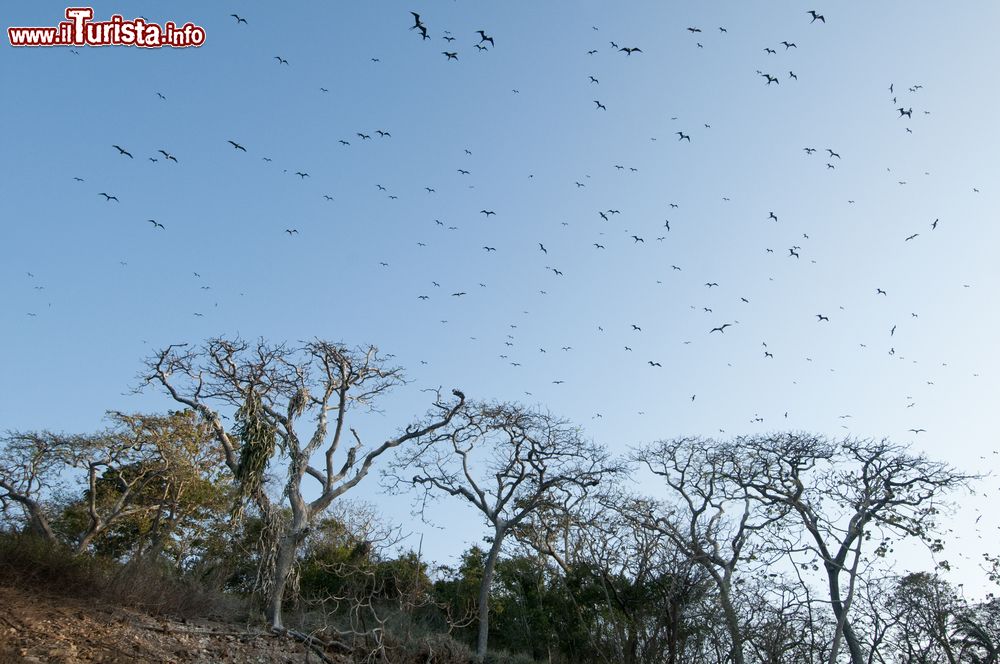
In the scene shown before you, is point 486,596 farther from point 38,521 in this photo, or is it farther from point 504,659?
point 38,521

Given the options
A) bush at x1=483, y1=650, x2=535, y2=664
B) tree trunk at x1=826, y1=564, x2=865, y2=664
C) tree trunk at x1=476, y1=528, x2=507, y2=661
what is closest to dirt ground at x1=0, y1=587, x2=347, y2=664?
bush at x1=483, y1=650, x2=535, y2=664

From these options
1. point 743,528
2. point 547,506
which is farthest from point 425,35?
point 743,528

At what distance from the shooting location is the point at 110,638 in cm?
1038

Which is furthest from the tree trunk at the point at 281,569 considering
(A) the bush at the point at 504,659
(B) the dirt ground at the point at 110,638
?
(A) the bush at the point at 504,659

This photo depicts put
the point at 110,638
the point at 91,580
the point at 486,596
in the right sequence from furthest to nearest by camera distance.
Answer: the point at 486,596 < the point at 91,580 < the point at 110,638

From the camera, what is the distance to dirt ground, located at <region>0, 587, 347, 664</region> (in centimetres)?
948

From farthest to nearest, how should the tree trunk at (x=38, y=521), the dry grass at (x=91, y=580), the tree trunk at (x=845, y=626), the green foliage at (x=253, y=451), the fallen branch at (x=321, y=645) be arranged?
1. the tree trunk at (x=38, y=521)
2. the tree trunk at (x=845, y=626)
3. the green foliage at (x=253, y=451)
4. the fallen branch at (x=321, y=645)
5. the dry grass at (x=91, y=580)

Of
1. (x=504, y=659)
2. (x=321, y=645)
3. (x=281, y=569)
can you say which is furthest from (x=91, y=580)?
(x=504, y=659)

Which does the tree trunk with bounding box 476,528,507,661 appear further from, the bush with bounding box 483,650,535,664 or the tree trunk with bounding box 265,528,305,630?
the tree trunk with bounding box 265,528,305,630

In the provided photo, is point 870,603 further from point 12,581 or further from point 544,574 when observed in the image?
point 12,581

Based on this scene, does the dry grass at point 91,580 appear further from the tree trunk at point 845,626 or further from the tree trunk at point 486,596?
the tree trunk at point 845,626

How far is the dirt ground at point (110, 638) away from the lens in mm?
9477

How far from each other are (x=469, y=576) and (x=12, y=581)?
1870 cm

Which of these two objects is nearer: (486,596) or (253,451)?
(253,451)
